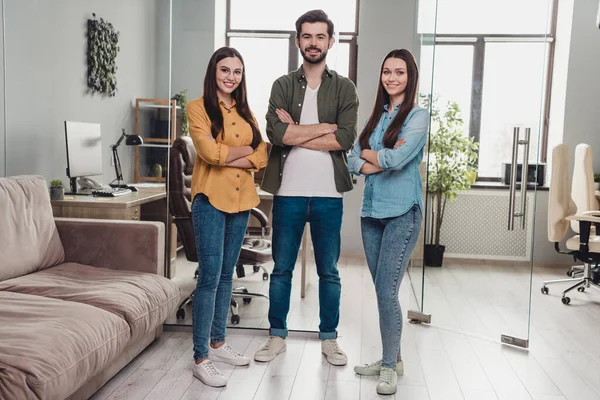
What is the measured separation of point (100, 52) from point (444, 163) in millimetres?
2425

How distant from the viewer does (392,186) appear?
103 inches

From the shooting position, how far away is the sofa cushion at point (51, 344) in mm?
1904

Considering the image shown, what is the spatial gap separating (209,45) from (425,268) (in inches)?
68.7

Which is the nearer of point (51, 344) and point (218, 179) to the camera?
point (51, 344)

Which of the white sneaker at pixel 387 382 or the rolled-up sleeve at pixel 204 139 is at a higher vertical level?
the rolled-up sleeve at pixel 204 139

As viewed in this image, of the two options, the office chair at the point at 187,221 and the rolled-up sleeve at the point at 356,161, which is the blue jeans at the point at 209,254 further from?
the office chair at the point at 187,221

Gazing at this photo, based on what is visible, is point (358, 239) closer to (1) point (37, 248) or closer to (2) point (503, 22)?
(2) point (503, 22)

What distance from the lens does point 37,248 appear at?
3.05m

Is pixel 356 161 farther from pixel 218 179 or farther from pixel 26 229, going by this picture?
pixel 26 229

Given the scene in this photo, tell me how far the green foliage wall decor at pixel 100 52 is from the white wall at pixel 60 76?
40 millimetres

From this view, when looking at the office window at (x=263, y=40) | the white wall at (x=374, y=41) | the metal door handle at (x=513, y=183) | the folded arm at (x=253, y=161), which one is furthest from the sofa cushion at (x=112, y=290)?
the white wall at (x=374, y=41)

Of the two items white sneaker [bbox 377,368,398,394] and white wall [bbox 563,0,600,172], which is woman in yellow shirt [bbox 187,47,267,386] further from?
white wall [bbox 563,0,600,172]

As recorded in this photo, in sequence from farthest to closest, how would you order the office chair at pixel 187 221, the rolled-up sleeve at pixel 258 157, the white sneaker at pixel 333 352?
the office chair at pixel 187 221
the white sneaker at pixel 333 352
the rolled-up sleeve at pixel 258 157

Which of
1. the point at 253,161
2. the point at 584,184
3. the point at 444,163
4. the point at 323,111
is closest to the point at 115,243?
the point at 253,161
